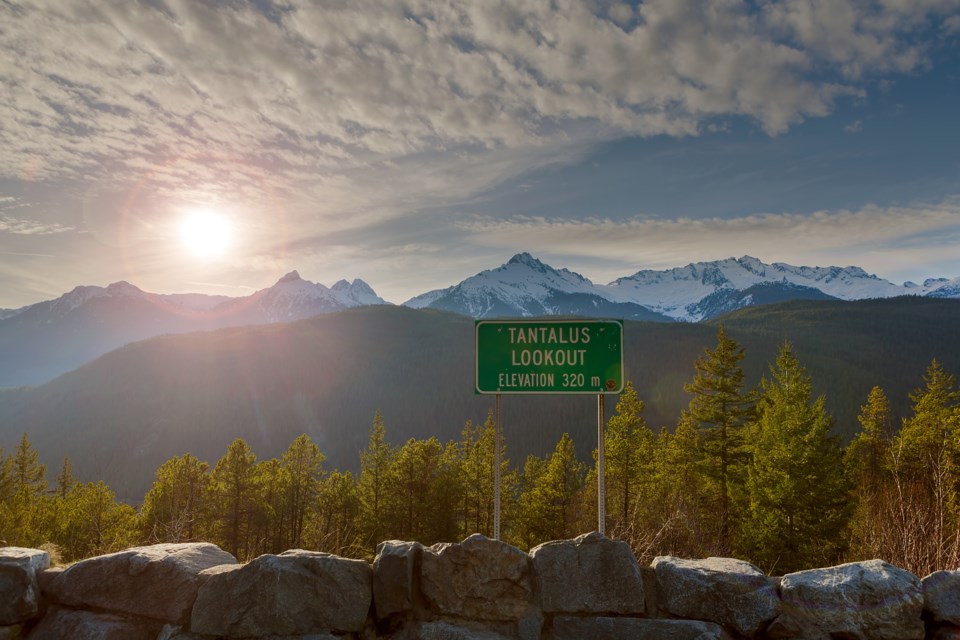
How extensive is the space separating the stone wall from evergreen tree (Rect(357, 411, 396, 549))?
101 feet

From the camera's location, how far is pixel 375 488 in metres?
37.7

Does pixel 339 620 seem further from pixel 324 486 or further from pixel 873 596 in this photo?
pixel 324 486

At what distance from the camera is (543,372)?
5836 millimetres

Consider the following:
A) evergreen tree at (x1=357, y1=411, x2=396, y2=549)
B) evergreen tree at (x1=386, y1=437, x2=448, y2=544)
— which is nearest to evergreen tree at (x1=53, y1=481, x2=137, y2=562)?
evergreen tree at (x1=357, y1=411, x2=396, y2=549)

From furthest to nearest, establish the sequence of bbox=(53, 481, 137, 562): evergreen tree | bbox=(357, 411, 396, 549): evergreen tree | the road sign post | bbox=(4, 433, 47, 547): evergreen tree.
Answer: bbox=(357, 411, 396, 549): evergreen tree, bbox=(53, 481, 137, 562): evergreen tree, bbox=(4, 433, 47, 547): evergreen tree, the road sign post

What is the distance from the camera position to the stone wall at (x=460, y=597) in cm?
482

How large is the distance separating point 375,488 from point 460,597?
34398 mm

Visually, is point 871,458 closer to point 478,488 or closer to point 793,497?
point 793,497

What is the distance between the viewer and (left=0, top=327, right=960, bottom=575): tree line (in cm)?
2162

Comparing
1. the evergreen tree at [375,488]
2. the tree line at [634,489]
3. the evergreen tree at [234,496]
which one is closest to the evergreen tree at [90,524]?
the tree line at [634,489]

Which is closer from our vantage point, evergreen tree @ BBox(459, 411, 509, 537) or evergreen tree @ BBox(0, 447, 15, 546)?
evergreen tree @ BBox(0, 447, 15, 546)

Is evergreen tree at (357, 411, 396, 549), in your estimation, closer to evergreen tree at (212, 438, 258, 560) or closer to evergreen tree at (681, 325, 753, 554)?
evergreen tree at (212, 438, 258, 560)

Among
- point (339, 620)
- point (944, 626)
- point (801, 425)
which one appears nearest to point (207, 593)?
point (339, 620)

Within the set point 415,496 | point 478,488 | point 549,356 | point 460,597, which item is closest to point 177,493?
point 415,496
